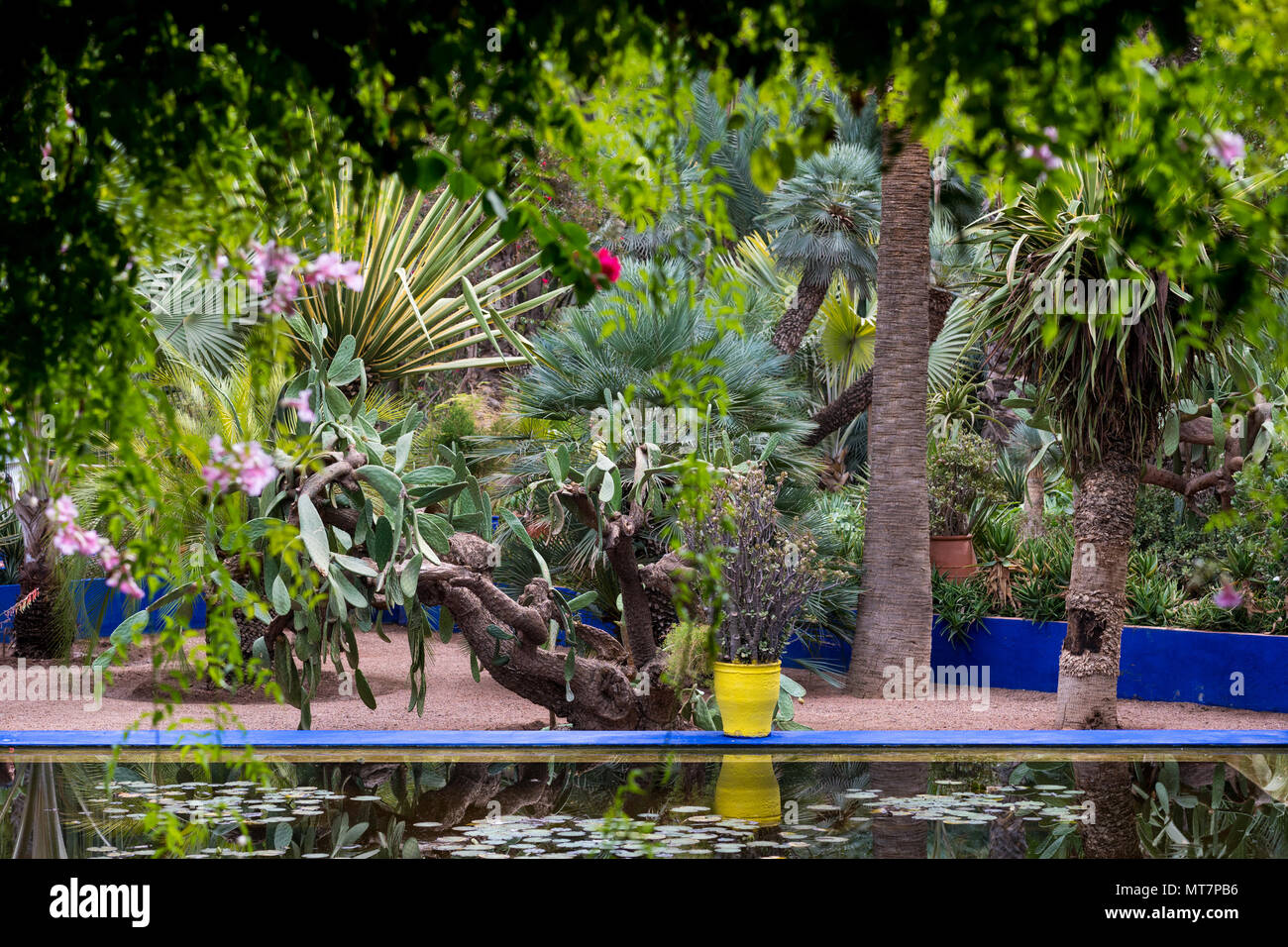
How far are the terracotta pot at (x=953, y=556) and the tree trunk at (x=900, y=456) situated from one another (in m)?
1.60

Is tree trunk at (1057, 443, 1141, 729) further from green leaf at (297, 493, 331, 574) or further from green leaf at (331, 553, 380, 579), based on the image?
green leaf at (297, 493, 331, 574)

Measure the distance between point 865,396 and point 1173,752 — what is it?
21.7ft

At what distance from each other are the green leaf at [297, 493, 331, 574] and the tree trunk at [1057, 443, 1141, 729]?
166 inches

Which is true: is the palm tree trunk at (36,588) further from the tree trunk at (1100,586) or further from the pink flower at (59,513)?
the tree trunk at (1100,586)

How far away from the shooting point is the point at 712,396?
75.1 inches

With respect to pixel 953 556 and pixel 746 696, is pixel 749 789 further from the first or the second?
pixel 953 556

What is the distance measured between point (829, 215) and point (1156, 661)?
5.76 m

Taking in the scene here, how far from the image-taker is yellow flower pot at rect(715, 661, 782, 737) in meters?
5.95

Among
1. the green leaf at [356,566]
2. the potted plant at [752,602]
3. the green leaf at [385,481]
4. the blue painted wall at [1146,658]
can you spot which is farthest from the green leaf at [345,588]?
Result: the blue painted wall at [1146,658]

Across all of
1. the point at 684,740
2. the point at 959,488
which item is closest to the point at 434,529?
the point at 684,740

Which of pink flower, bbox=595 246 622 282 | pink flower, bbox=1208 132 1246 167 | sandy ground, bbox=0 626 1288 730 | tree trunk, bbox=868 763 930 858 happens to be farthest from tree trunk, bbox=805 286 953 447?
pink flower, bbox=1208 132 1246 167

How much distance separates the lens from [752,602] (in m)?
6.37
